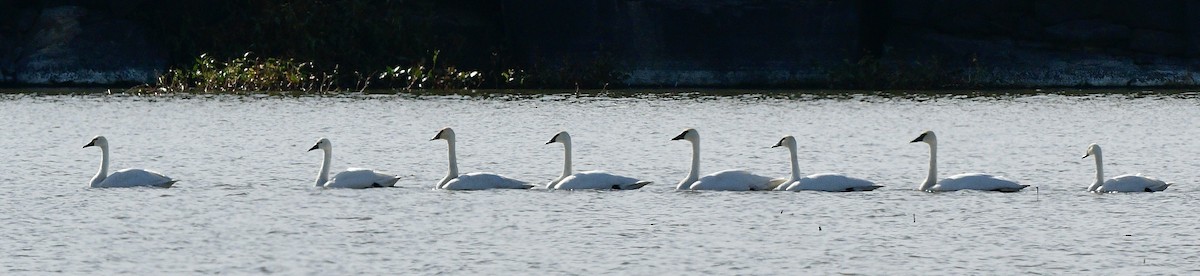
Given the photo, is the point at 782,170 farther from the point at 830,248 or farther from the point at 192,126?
the point at 192,126

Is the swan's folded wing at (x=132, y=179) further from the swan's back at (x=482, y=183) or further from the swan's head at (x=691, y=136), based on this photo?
the swan's head at (x=691, y=136)

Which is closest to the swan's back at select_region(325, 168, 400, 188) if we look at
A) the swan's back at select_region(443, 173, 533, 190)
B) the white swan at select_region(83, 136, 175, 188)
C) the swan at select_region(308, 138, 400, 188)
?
the swan at select_region(308, 138, 400, 188)

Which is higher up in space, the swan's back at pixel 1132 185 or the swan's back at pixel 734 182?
the swan's back at pixel 734 182

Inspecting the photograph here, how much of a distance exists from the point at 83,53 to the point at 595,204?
28.0m

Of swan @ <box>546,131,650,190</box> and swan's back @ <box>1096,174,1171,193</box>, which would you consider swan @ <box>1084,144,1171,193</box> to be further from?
swan @ <box>546,131,650,190</box>

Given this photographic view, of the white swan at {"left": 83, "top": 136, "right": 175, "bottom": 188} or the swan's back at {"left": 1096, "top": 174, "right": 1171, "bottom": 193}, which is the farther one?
the white swan at {"left": 83, "top": 136, "right": 175, "bottom": 188}

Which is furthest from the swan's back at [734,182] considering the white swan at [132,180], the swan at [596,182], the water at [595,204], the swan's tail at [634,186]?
the white swan at [132,180]

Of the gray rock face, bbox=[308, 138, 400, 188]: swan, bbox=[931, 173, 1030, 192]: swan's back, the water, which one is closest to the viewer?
the water

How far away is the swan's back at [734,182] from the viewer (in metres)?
19.4

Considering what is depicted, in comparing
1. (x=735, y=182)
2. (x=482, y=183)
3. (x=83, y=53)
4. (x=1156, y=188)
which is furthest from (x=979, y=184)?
(x=83, y=53)

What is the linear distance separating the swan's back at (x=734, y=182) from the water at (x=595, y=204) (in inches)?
5.0

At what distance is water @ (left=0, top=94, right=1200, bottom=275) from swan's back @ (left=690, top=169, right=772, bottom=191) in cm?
13

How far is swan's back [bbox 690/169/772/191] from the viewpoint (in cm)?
1942

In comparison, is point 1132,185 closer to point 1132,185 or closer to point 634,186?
point 1132,185
